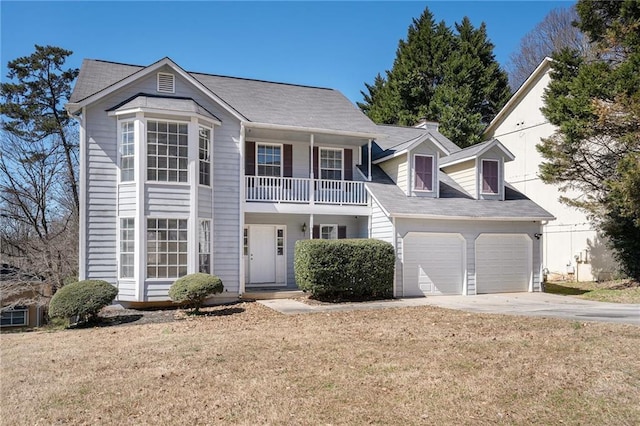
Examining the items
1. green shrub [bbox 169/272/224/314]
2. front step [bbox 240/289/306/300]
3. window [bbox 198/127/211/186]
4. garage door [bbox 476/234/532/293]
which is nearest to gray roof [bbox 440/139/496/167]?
garage door [bbox 476/234/532/293]

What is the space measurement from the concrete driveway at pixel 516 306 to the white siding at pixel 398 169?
4491mm

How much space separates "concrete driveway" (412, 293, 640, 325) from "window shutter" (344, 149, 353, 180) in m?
5.66

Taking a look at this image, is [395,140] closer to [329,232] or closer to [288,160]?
[329,232]

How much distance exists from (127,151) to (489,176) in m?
13.2

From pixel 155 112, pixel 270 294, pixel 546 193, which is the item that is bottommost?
pixel 270 294

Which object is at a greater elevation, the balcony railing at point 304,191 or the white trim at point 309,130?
the white trim at point 309,130

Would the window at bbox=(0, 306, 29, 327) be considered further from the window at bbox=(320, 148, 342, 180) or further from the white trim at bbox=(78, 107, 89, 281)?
the window at bbox=(320, 148, 342, 180)

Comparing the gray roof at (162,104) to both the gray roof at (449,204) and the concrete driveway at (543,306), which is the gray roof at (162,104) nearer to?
the gray roof at (449,204)

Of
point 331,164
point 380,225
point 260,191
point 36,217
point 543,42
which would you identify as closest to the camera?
point 260,191

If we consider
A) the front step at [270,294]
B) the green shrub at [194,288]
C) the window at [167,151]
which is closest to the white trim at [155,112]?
the window at [167,151]

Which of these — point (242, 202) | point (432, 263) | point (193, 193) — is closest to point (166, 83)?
point (193, 193)

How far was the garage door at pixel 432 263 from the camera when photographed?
16062 millimetres

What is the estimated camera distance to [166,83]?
14.7 meters

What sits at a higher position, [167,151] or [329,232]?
[167,151]
